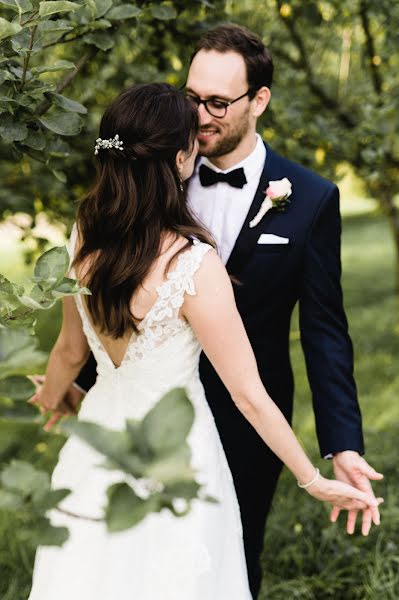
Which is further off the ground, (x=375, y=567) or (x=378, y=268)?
(x=375, y=567)

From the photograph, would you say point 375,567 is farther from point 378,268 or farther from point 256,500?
point 378,268

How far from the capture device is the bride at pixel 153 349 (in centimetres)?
185

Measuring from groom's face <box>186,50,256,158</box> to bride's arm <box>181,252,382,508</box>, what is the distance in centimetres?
64

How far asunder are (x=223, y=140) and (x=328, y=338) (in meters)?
0.73

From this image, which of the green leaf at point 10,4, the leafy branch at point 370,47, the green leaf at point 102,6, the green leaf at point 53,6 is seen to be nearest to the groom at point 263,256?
the green leaf at point 102,6

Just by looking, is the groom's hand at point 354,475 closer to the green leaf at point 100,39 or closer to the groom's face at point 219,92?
the groom's face at point 219,92

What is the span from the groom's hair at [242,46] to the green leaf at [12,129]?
2.89 feet

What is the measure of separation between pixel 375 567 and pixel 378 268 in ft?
26.6

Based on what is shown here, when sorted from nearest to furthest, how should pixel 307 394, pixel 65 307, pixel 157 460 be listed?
pixel 157 460
pixel 65 307
pixel 307 394

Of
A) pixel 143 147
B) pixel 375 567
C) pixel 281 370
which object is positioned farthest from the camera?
pixel 375 567

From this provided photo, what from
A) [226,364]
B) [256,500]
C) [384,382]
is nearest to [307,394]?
[384,382]

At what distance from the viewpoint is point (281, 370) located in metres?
2.46

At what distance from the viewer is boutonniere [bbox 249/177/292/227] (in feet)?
7.40

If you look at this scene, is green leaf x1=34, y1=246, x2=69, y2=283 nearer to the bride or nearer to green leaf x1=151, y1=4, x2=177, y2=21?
the bride
